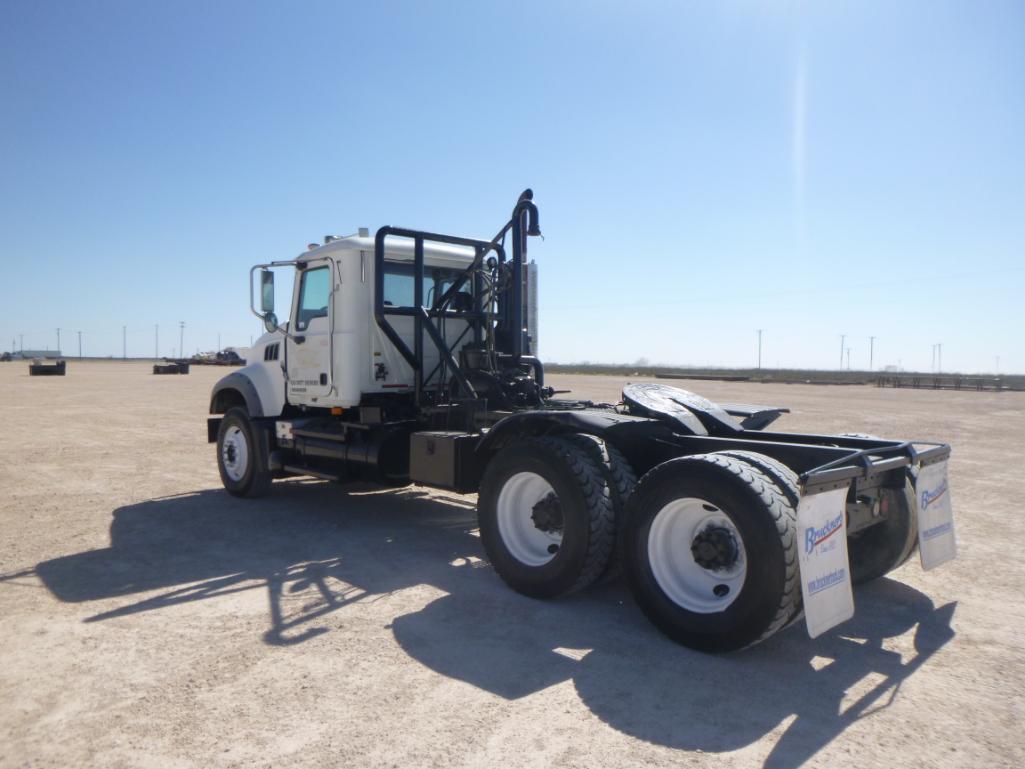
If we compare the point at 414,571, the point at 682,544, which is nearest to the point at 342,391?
the point at 414,571

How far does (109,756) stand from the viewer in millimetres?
3266

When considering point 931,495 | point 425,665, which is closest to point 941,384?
point 931,495

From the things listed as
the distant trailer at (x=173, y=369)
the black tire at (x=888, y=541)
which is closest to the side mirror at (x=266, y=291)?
the black tire at (x=888, y=541)

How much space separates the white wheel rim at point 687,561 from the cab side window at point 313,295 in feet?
16.4

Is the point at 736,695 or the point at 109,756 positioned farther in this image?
the point at 736,695

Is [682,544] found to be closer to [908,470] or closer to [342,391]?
[908,470]

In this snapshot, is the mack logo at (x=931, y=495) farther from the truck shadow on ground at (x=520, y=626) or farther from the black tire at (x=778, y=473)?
the black tire at (x=778, y=473)

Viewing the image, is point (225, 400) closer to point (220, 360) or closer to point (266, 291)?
point (266, 291)

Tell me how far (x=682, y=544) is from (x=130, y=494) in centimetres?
744

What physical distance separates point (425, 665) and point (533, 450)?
6.00 ft

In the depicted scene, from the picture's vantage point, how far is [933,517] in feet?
17.5

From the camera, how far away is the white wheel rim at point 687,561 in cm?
463

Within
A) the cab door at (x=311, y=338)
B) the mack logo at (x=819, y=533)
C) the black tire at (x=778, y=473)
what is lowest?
the mack logo at (x=819, y=533)

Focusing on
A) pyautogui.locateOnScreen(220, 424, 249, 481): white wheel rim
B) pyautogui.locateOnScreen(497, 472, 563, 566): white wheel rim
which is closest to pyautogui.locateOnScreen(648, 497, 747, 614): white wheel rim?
pyautogui.locateOnScreen(497, 472, 563, 566): white wheel rim
